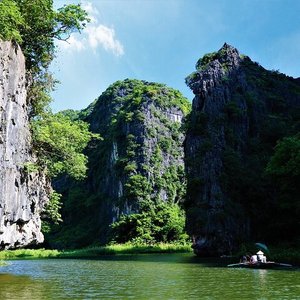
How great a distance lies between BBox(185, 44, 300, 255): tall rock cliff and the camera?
48.4 meters

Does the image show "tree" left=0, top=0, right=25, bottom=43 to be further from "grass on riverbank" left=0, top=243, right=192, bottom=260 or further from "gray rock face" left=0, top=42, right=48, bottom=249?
"grass on riverbank" left=0, top=243, right=192, bottom=260

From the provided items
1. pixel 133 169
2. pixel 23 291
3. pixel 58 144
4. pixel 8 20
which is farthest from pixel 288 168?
pixel 133 169

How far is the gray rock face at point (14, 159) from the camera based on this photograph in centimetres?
→ 1809

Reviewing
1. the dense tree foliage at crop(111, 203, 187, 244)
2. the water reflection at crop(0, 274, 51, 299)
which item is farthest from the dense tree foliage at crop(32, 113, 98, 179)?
the dense tree foliage at crop(111, 203, 187, 244)

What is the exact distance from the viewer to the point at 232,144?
54.0 metres

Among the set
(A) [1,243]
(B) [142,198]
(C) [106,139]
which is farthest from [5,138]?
(C) [106,139]

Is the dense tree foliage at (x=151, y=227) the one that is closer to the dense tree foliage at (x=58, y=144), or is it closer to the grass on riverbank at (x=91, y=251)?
the grass on riverbank at (x=91, y=251)

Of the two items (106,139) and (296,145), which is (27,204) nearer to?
(296,145)

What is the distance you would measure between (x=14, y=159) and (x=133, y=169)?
73.7 m

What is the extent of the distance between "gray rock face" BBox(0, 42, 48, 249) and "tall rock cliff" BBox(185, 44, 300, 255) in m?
28.9

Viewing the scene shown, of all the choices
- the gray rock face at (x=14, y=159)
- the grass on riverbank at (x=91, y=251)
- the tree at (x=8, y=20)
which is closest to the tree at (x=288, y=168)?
the gray rock face at (x=14, y=159)

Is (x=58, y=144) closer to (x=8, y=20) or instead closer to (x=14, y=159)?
(x=14, y=159)

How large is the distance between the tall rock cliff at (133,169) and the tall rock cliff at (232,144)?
2592 centimetres

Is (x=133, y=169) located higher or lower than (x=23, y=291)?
higher
